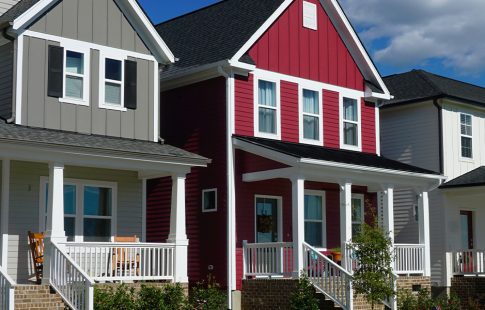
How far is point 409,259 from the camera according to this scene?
2423 centimetres

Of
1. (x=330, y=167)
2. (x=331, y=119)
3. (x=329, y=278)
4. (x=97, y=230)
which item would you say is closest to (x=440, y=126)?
(x=331, y=119)

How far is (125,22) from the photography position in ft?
71.2

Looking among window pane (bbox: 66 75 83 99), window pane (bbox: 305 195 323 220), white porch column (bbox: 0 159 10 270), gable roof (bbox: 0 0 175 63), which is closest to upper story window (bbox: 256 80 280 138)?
window pane (bbox: 305 195 323 220)

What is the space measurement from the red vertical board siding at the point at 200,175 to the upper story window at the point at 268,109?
1.30 meters

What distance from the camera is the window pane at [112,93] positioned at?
21.2 meters

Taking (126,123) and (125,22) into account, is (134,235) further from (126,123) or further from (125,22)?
(125,22)

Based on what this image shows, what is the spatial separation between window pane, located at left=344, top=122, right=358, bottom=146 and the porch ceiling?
1.10m

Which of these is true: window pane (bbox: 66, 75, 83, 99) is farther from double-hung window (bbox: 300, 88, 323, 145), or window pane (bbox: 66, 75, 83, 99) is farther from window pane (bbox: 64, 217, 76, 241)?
double-hung window (bbox: 300, 88, 323, 145)

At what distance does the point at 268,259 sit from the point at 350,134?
6.10 metres

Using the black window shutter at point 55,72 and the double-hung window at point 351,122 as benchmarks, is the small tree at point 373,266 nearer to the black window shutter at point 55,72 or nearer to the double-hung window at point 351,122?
the double-hung window at point 351,122

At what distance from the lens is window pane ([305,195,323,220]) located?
81.8 feet

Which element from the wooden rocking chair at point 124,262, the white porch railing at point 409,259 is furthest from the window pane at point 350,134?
the wooden rocking chair at point 124,262

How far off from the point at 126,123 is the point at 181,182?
91.9 inches

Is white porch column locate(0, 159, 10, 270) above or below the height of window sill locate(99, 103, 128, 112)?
below
